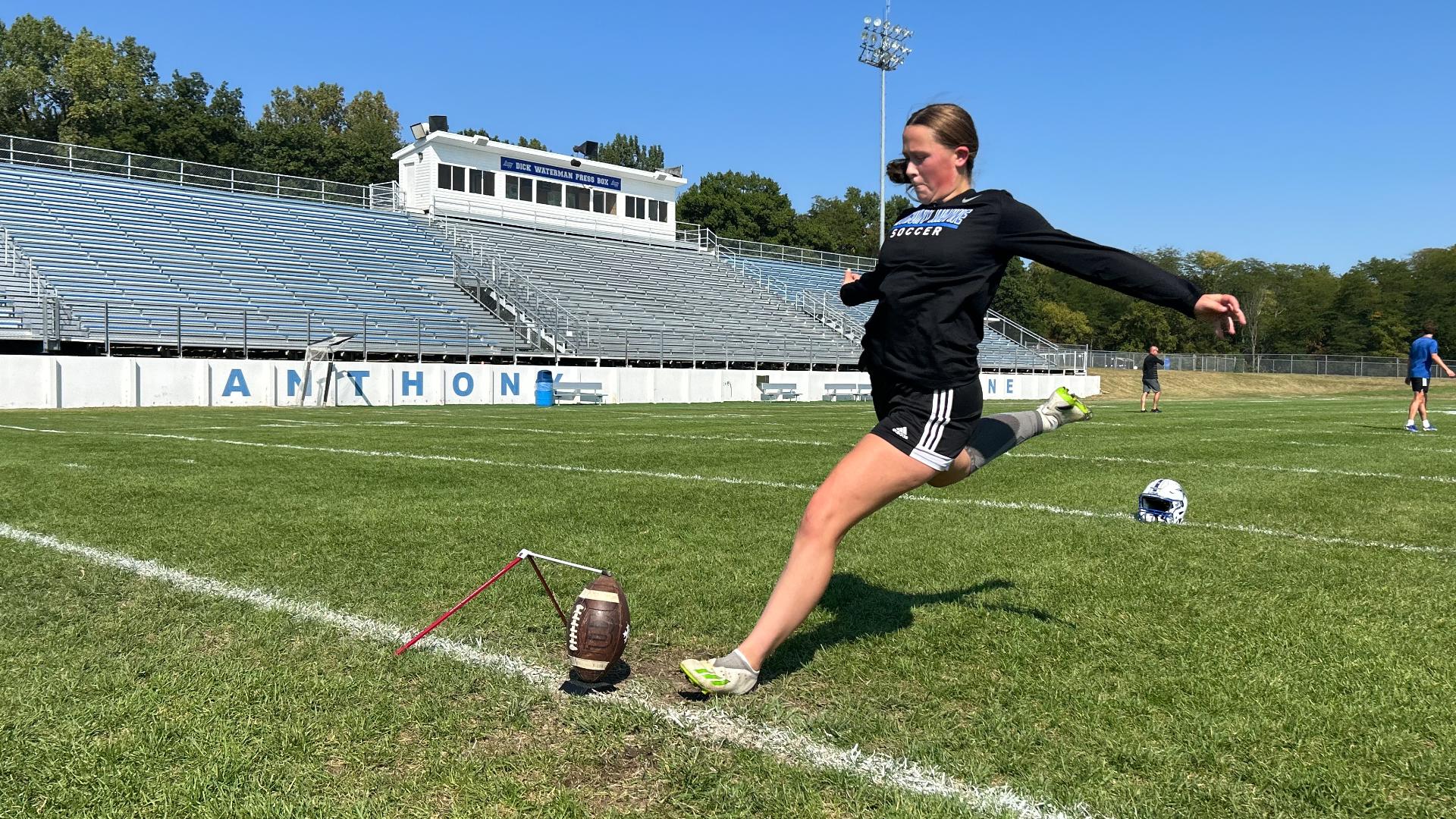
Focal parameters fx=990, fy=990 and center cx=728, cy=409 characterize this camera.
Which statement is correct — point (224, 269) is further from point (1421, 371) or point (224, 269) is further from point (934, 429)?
point (934, 429)

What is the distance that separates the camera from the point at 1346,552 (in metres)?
5.35

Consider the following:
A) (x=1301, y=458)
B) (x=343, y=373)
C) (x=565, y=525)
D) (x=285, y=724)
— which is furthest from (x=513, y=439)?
(x=343, y=373)

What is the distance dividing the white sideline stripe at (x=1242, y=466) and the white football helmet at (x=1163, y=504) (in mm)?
3876

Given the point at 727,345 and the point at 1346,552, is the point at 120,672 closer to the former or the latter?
the point at 1346,552

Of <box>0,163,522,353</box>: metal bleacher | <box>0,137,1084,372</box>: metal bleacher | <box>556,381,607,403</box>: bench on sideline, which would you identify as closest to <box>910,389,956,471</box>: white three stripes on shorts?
<box>0,137,1084,372</box>: metal bleacher

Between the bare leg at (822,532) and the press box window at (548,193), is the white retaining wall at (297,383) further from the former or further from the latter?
the bare leg at (822,532)

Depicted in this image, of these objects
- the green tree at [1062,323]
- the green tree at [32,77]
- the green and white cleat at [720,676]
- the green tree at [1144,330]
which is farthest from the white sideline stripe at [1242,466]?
the green tree at [1144,330]

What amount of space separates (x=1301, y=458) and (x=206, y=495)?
1092 centimetres

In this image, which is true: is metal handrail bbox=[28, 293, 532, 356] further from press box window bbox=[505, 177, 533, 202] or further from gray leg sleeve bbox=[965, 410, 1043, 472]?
gray leg sleeve bbox=[965, 410, 1043, 472]

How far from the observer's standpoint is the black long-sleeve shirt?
3229 millimetres

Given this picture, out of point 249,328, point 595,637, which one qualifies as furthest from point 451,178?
point 595,637

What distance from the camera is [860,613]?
4086 mm

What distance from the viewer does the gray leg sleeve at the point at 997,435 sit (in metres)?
3.74

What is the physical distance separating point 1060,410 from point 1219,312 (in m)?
1.40
